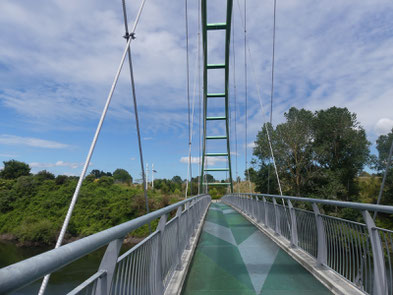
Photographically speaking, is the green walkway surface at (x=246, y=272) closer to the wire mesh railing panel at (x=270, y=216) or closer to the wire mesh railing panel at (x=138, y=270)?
the wire mesh railing panel at (x=138, y=270)

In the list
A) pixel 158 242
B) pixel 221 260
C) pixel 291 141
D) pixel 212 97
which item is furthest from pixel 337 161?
pixel 158 242

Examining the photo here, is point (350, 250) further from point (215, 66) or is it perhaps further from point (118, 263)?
point (215, 66)

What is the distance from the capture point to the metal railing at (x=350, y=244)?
8.18 feet

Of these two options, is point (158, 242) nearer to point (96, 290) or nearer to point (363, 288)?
point (96, 290)

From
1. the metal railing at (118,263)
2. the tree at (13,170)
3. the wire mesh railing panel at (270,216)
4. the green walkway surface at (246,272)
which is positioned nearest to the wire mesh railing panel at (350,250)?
the green walkway surface at (246,272)

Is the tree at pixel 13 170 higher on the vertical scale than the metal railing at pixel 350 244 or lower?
higher

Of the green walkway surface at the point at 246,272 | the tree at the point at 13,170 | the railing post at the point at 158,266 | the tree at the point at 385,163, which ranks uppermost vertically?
the tree at the point at 13,170

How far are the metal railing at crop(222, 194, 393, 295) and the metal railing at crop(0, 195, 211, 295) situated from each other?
5.82ft

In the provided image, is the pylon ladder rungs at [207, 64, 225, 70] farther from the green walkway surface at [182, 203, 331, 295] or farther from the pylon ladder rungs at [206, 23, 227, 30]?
the green walkway surface at [182, 203, 331, 295]

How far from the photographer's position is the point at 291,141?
2853cm

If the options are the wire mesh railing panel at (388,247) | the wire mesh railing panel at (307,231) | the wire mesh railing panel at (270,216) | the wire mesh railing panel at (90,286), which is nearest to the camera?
the wire mesh railing panel at (90,286)

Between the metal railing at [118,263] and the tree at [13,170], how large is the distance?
7427 cm

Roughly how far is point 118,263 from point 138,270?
414mm

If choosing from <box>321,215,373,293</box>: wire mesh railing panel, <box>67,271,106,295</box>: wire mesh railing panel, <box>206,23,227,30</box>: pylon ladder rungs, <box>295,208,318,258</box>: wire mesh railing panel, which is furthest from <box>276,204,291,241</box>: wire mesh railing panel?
<box>206,23,227,30</box>: pylon ladder rungs
